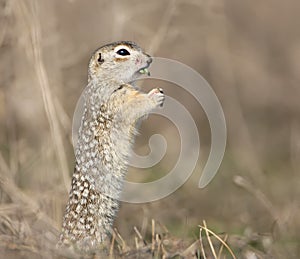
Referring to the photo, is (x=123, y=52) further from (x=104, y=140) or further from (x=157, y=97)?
(x=104, y=140)

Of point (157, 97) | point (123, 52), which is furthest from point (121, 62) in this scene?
point (157, 97)

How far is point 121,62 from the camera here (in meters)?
6.36

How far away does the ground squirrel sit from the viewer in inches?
242

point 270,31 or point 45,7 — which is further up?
point 45,7

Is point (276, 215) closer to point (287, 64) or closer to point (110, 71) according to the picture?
point (110, 71)

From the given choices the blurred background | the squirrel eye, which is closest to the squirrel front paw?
the squirrel eye

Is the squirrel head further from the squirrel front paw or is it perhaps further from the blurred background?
the blurred background

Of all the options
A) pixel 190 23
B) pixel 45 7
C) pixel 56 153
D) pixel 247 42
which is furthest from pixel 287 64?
pixel 56 153

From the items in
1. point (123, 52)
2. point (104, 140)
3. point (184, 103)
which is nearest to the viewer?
point (104, 140)

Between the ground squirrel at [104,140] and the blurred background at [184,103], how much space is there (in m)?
0.29

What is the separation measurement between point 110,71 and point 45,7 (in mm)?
3439

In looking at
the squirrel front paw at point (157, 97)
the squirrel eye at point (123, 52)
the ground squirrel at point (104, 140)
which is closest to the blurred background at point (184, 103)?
the ground squirrel at point (104, 140)

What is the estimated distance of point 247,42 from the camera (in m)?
15.0

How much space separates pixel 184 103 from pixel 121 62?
297 inches
